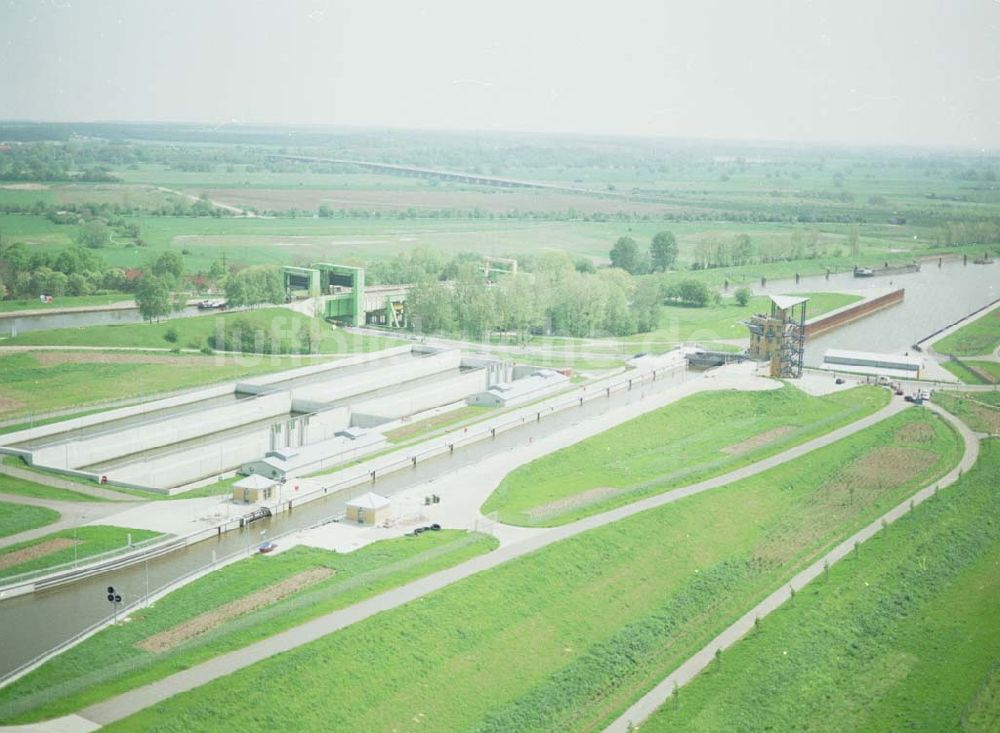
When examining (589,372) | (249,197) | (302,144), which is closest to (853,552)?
(589,372)

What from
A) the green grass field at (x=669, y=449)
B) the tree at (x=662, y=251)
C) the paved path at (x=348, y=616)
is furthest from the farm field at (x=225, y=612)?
the tree at (x=662, y=251)

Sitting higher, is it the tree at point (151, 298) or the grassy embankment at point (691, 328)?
the tree at point (151, 298)

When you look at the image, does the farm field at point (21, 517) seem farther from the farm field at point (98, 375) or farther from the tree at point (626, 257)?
the tree at point (626, 257)

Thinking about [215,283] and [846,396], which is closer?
[846,396]

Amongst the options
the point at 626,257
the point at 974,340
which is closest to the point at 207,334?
the point at 626,257

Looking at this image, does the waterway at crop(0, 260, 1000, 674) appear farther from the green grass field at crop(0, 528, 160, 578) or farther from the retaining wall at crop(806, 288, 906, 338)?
the green grass field at crop(0, 528, 160, 578)

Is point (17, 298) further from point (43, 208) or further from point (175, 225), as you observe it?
point (175, 225)
